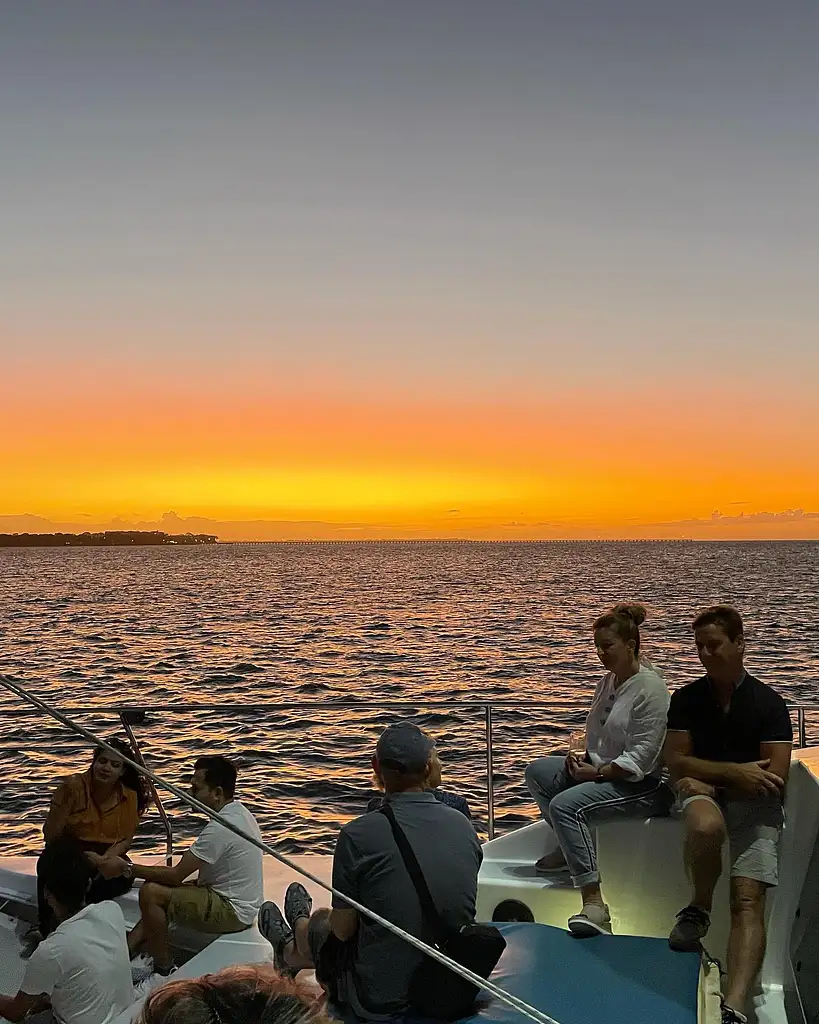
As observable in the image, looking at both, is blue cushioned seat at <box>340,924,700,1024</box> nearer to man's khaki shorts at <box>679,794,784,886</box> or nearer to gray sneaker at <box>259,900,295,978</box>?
man's khaki shorts at <box>679,794,784,886</box>

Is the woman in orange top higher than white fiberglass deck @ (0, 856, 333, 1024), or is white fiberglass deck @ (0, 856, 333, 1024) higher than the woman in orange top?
the woman in orange top

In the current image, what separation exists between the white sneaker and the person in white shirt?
1.83 metres

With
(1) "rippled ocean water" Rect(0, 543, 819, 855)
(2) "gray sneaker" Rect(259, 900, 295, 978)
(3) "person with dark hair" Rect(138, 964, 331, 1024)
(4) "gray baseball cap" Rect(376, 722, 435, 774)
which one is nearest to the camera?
(3) "person with dark hair" Rect(138, 964, 331, 1024)

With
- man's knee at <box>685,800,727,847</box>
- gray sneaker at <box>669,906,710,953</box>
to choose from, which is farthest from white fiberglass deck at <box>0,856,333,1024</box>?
man's knee at <box>685,800,727,847</box>

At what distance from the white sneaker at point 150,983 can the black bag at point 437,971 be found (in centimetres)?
142

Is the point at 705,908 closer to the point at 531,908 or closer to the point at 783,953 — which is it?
the point at 783,953

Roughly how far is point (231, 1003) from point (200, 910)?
134 inches

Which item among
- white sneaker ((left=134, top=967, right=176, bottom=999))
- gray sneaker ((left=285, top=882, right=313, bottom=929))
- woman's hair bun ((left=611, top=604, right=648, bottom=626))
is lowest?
white sneaker ((left=134, top=967, right=176, bottom=999))

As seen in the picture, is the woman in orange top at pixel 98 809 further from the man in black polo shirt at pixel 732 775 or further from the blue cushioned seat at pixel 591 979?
the man in black polo shirt at pixel 732 775

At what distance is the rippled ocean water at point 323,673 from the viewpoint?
1305cm

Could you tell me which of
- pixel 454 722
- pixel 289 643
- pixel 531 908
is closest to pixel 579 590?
pixel 289 643

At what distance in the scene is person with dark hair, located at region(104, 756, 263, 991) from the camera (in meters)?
4.82

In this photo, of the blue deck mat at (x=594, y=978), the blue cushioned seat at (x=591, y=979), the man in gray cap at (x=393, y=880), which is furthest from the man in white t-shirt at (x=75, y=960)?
the blue deck mat at (x=594, y=978)

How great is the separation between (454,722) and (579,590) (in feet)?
190
